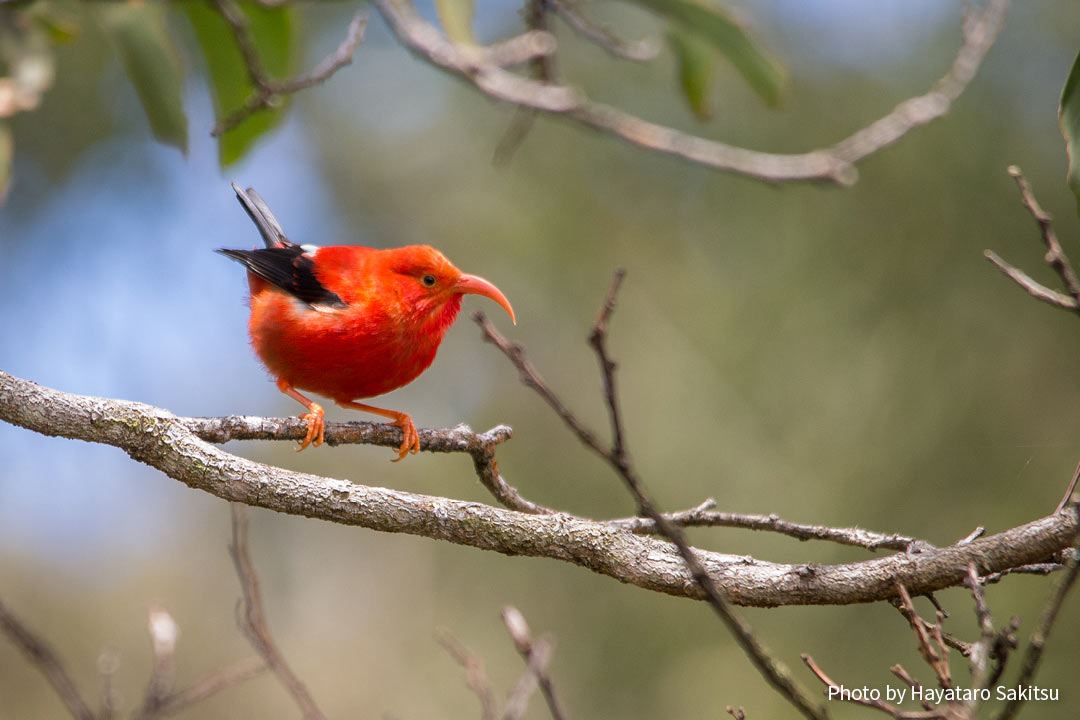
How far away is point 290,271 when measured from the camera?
4.83m

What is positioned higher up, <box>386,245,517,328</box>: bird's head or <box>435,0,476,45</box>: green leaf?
<box>435,0,476,45</box>: green leaf

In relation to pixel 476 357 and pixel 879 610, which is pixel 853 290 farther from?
pixel 476 357

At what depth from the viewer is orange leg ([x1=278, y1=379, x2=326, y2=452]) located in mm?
3673

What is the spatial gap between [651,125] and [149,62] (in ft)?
6.35

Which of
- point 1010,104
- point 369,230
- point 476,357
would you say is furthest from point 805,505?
point 369,230

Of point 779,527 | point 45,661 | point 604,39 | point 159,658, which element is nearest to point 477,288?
point 604,39

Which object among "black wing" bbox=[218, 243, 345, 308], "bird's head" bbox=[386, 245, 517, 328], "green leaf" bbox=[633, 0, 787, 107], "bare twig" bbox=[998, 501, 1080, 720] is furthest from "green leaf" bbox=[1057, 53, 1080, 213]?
"black wing" bbox=[218, 243, 345, 308]

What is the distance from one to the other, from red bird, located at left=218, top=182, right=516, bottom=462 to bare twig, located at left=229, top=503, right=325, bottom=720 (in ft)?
4.44

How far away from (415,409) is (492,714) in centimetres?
824

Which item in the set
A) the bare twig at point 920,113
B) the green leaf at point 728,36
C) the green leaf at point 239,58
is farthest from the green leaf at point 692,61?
the green leaf at point 239,58

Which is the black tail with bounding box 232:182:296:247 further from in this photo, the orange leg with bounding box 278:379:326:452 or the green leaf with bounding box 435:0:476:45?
the green leaf with bounding box 435:0:476:45

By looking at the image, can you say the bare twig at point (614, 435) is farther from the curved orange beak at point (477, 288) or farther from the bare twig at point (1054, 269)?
the curved orange beak at point (477, 288)

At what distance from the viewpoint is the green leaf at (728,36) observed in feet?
8.59

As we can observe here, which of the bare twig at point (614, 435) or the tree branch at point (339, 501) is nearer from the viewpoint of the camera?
the bare twig at point (614, 435)
